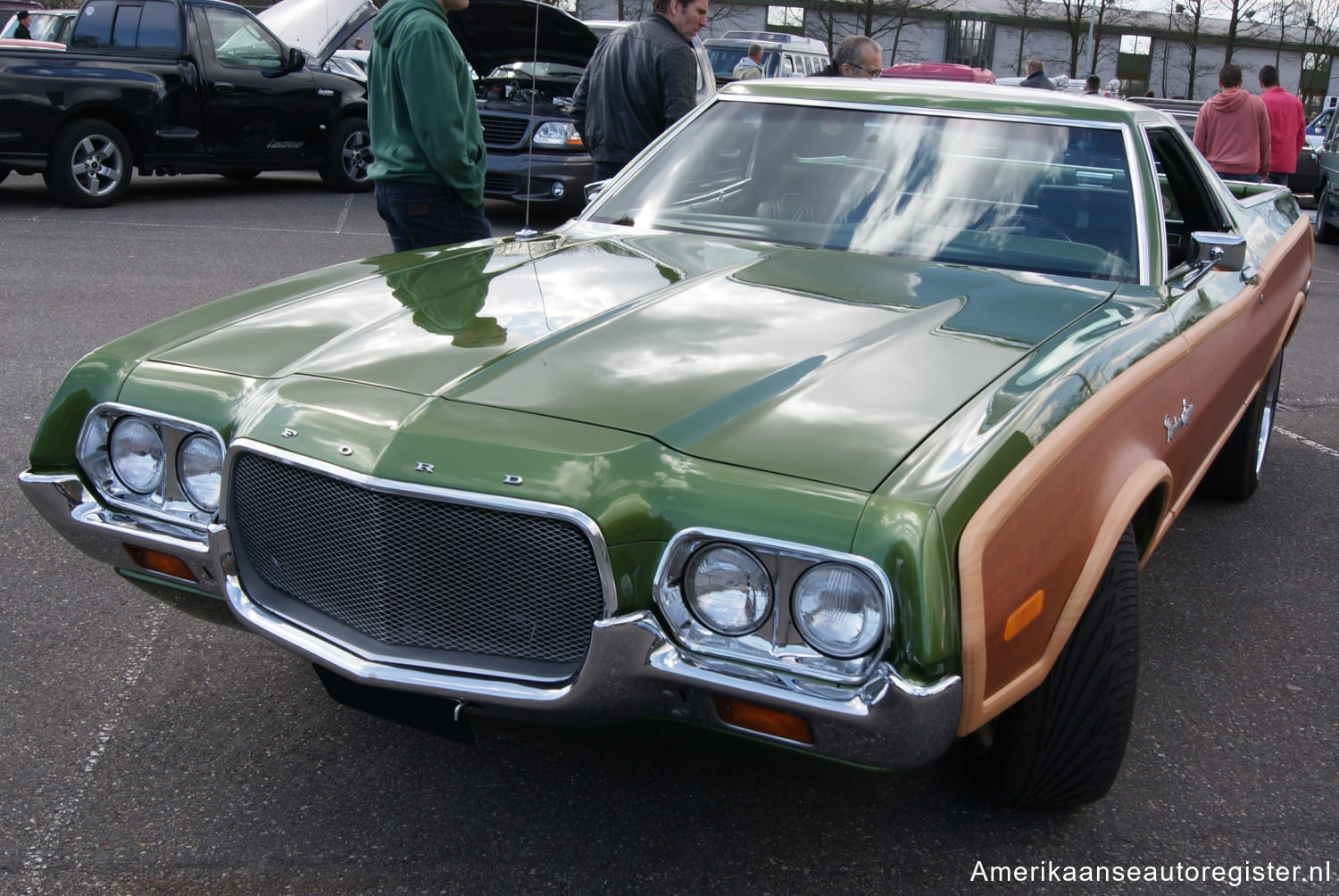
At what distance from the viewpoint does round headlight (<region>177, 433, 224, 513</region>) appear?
2389mm

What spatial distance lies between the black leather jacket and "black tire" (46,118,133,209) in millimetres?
5943

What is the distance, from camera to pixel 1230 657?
3.27m

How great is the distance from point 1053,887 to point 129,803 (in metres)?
1.88

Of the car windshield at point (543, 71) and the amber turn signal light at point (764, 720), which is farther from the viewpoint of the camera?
the car windshield at point (543, 71)

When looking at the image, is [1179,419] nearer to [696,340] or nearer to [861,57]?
[696,340]

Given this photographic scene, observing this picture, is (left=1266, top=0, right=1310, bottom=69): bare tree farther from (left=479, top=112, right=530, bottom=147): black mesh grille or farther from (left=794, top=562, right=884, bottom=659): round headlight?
(left=794, top=562, right=884, bottom=659): round headlight

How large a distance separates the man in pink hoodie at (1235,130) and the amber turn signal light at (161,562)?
971 centimetres

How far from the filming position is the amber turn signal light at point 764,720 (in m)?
1.90

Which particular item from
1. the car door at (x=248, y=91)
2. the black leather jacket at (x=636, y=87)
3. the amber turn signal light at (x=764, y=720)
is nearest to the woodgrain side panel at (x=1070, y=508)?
the amber turn signal light at (x=764, y=720)

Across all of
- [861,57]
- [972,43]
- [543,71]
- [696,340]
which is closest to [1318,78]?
[972,43]

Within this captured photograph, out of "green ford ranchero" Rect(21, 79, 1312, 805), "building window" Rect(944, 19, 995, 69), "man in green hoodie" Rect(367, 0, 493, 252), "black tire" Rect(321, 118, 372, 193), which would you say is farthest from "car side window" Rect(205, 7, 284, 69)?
"building window" Rect(944, 19, 995, 69)

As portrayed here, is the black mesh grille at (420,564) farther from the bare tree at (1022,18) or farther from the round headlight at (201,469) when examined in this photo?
the bare tree at (1022,18)

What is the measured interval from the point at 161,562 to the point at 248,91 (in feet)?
31.1

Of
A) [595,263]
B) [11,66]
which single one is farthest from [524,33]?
[595,263]
